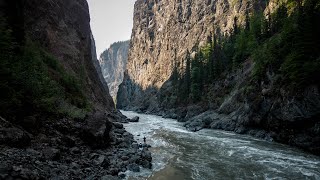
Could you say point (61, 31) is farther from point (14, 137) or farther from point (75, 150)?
point (14, 137)

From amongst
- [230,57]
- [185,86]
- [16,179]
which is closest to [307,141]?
[16,179]

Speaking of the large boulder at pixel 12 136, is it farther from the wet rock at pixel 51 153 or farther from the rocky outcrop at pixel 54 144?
the wet rock at pixel 51 153

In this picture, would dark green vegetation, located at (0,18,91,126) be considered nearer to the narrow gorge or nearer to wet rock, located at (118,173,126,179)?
the narrow gorge

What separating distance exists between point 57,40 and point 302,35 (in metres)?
33.1

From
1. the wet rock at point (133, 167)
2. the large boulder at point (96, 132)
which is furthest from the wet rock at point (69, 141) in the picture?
the wet rock at point (133, 167)

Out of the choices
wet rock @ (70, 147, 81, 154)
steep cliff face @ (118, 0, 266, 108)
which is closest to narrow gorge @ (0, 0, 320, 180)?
wet rock @ (70, 147, 81, 154)

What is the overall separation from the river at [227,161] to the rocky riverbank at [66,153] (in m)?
1.82

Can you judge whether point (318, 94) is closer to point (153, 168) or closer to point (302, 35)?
point (302, 35)

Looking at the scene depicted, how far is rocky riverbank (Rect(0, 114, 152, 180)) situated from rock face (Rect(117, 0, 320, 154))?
17042 mm

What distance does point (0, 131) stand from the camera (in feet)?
44.9

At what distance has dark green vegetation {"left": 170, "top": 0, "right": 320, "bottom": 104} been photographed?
28203mm

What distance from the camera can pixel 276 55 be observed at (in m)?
37.0

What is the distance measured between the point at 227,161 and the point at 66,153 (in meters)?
12.6

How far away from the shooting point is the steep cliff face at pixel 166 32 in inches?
4254
